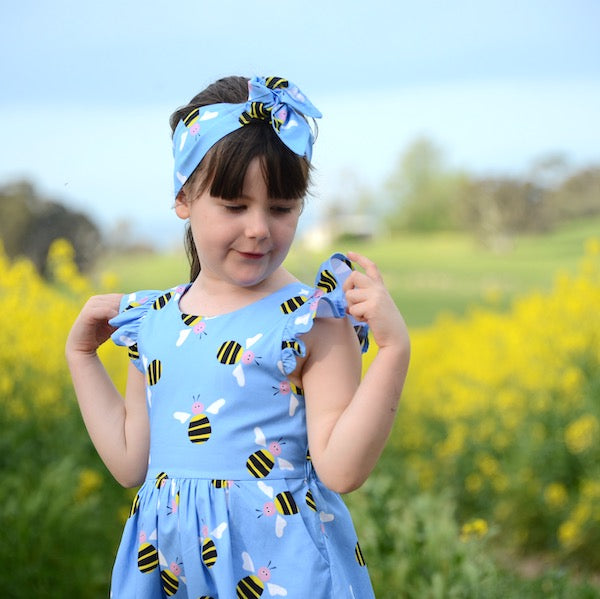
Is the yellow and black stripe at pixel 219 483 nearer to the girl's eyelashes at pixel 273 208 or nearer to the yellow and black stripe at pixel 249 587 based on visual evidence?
the yellow and black stripe at pixel 249 587

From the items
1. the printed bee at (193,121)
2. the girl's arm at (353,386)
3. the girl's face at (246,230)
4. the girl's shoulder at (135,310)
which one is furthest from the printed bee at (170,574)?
the printed bee at (193,121)

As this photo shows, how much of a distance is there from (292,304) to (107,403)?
509mm

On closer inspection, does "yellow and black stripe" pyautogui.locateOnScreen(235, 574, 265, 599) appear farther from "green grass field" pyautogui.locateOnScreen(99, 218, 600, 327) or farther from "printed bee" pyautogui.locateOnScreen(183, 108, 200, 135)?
"green grass field" pyautogui.locateOnScreen(99, 218, 600, 327)

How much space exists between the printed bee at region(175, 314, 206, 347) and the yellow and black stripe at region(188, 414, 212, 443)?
0.15 m

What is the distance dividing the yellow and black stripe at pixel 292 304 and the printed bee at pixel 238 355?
0.24 ft

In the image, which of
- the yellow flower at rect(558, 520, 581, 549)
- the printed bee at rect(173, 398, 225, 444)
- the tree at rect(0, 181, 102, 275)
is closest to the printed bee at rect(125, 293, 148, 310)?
the printed bee at rect(173, 398, 225, 444)

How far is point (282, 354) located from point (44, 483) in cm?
241

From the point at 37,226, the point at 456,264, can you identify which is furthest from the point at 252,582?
the point at 456,264

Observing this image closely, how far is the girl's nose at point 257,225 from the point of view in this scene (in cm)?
176

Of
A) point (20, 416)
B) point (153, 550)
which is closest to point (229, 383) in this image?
point (153, 550)

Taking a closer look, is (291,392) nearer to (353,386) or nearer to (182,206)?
(353,386)

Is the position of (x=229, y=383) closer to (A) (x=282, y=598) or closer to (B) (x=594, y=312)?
(A) (x=282, y=598)

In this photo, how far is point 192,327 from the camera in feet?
6.25

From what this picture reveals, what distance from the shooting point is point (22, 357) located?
4715 millimetres
